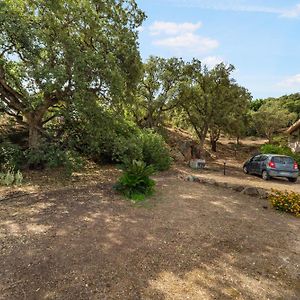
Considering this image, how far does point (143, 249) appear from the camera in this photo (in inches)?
193

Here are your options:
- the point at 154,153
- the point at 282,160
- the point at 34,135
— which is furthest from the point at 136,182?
the point at 282,160

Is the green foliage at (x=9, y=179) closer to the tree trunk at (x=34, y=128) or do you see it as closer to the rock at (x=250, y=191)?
the tree trunk at (x=34, y=128)

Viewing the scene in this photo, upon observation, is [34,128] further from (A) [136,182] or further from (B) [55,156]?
(A) [136,182]

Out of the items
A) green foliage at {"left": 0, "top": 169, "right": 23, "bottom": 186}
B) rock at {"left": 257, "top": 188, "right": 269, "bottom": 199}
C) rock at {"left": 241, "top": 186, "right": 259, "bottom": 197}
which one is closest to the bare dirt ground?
green foliage at {"left": 0, "top": 169, "right": 23, "bottom": 186}

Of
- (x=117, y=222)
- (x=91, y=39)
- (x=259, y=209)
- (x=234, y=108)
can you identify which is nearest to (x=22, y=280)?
(x=117, y=222)

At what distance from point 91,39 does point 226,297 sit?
11.3 meters

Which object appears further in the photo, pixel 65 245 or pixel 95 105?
pixel 95 105

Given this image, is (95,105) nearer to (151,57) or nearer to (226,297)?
(226,297)

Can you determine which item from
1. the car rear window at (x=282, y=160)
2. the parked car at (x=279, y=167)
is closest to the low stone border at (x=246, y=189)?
the parked car at (x=279, y=167)

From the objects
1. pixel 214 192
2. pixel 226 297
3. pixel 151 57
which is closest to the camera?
pixel 226 297

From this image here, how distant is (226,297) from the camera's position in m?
3.66

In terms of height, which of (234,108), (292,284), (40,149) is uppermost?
(234,108)

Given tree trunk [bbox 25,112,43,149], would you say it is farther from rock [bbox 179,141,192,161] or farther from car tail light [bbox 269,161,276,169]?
rock [bbox 179,141,192,161]

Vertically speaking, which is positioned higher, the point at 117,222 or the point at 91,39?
the point at 91,39
